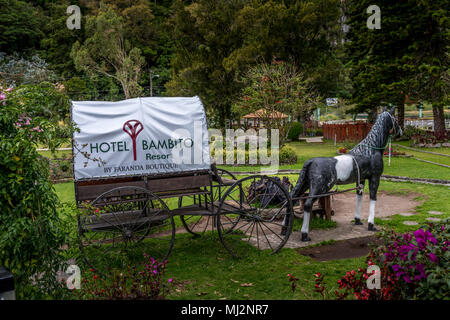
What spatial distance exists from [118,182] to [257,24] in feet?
93.8

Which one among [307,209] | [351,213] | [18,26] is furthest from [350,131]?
[18,26]

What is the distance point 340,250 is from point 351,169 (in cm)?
187

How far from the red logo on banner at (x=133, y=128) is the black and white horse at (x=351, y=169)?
3.36 m

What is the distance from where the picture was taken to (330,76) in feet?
108

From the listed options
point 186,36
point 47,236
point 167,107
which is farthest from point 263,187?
point 186,36

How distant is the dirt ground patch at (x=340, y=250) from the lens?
22.4 feet

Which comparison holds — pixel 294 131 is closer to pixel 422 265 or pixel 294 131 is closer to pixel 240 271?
pixel 240 271

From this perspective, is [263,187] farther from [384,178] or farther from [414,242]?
[384,178]

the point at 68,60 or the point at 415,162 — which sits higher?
the point at 68,60

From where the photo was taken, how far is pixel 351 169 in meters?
8.16

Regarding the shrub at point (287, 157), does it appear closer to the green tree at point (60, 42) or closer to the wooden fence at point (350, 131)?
the wooden fence at point (350, 131)

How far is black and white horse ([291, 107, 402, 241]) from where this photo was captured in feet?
25.2

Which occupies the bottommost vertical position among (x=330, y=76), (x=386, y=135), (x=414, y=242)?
(x=414, y=242)

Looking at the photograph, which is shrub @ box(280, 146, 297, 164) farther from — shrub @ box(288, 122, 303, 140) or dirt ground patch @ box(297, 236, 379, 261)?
shrub @ box(288, 122, 303, 140)
